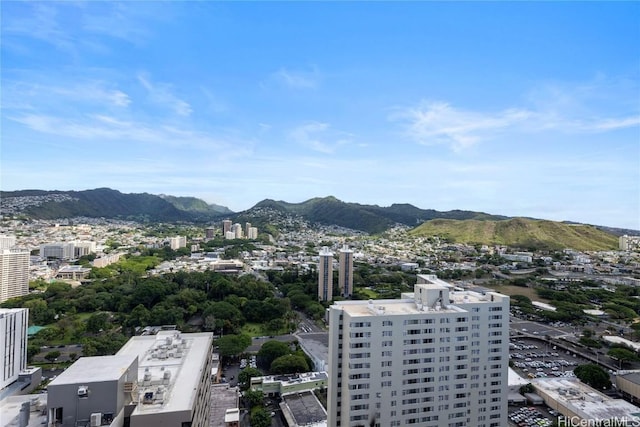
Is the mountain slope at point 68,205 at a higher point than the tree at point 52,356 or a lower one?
higher

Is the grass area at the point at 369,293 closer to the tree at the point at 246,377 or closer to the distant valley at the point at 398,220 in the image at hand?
the tree at the point at 246,377

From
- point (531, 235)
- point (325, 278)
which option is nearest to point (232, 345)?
point (325, 278)

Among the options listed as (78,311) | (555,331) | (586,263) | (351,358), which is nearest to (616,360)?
(555,331)

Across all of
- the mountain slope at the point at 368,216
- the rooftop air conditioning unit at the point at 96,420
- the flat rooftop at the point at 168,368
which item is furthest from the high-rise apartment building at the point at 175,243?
the mountain slope at the point at 368,216

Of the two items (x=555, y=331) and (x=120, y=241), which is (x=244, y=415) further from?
(x=120, y=241)

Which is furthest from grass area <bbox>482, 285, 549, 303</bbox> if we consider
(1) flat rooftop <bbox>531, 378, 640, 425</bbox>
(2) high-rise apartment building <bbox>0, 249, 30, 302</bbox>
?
(2) high-rise apartment building <bbox>0, 249, 30, 302</bbox>

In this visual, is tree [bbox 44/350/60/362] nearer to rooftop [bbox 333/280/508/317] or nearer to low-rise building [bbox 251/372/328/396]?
low-rise building [bbox 251/372/328/396]
